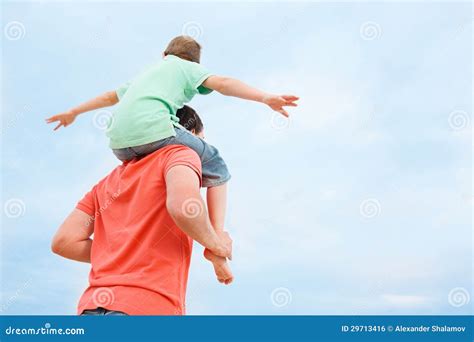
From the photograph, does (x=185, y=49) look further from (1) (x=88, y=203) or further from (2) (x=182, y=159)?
(1) (x=88, y=203)

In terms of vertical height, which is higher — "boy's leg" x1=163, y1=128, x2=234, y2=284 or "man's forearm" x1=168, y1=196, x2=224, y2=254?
"boy's leg" x1=163, y1=128, x2=234, y2=284

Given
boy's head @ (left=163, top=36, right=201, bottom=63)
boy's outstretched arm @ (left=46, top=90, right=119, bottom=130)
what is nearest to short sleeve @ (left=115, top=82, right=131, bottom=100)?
boy's outstretched arm @ (left=46, top=90, right=119, bottom=130)

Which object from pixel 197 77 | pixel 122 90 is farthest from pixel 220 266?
pixel 122 90

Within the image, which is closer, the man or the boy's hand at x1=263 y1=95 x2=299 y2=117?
the man

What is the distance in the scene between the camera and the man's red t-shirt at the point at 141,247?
2488 mm

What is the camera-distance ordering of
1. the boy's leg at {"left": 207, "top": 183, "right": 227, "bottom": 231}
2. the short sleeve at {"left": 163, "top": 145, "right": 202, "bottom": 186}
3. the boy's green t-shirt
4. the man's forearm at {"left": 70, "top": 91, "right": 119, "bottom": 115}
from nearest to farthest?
the short sleeve at {"left": 163, "top": 145, "right": 202, "bottom": 186}
the boy's green t-shirt
the boy's leg at {"left": 207, "top": 183, "right": 227, "bottom": 231}
the man's forearm at {"left": 70, "top": 91, "right": 119, "bottom": 115}

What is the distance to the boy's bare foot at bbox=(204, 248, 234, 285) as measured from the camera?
270 cm

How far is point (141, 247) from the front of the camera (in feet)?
8.48

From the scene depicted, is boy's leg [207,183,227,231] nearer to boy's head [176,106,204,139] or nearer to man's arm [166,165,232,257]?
man's arm [166,165,232,257]

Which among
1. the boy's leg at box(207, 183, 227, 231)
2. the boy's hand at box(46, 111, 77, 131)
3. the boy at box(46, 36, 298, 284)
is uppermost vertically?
the boy's hand at box(46, 111, 77, 131)

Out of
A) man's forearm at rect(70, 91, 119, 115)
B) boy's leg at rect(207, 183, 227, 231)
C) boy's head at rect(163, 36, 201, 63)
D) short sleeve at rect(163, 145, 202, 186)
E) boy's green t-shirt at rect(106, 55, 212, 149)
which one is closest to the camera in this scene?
short sleeve at rect(163, 145, 202, 186)

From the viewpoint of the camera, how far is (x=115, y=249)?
266 centimetres
